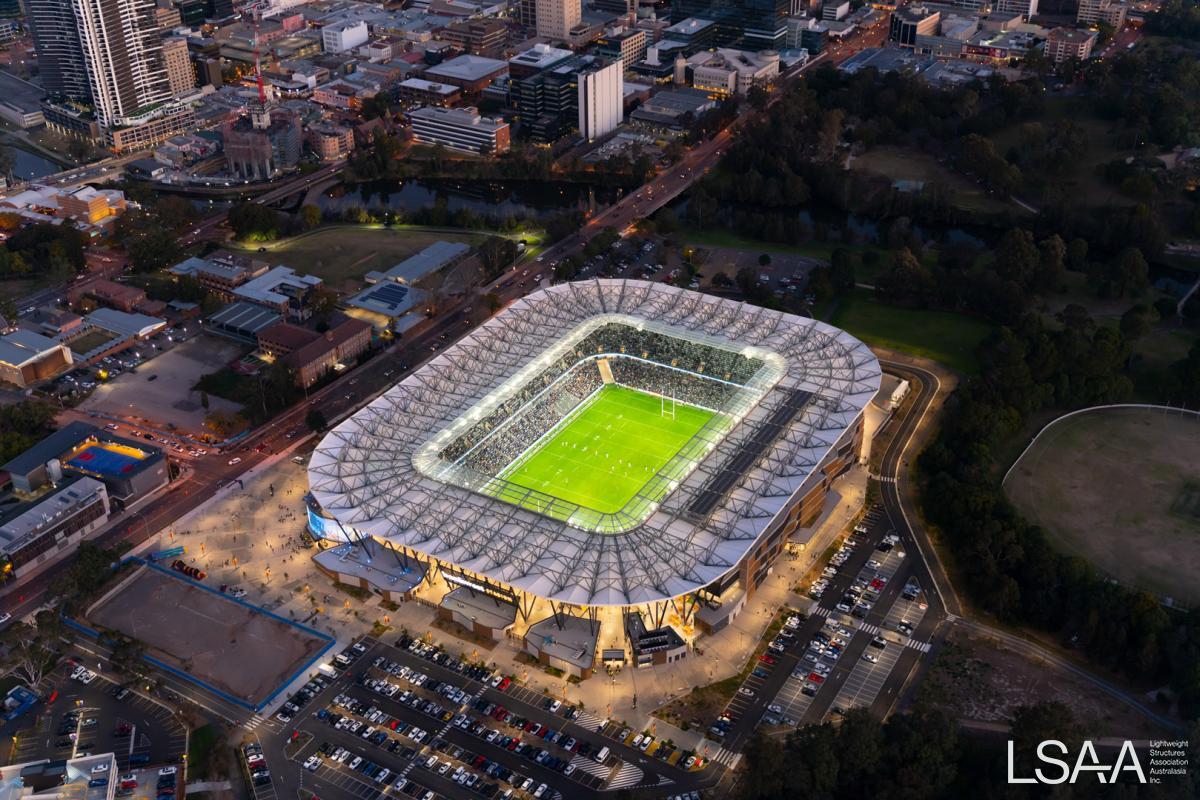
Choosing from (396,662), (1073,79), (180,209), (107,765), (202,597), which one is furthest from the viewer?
(1073,79)

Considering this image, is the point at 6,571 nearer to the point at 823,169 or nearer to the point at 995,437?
the point at 995,437

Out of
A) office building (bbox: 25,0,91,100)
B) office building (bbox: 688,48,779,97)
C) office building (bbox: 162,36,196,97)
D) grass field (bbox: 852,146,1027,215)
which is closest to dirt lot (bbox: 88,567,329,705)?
grass field (bbox: 852,146,1027,215)

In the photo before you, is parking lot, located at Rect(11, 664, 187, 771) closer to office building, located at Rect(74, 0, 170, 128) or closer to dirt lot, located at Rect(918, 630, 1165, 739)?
dirt lot, located at Rect(918, 630, 1165, 739)

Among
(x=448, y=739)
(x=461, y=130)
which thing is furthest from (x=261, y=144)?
(x=448, y=739)

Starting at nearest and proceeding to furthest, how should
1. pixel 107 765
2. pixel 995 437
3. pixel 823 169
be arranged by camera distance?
1. pixel 107 765
2. pixel 995 437
3. pixel 823 169

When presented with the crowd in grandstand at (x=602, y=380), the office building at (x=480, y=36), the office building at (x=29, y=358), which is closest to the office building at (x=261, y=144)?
the office building at (x=480, y=36)

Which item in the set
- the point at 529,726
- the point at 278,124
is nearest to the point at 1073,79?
the point at 278,124
